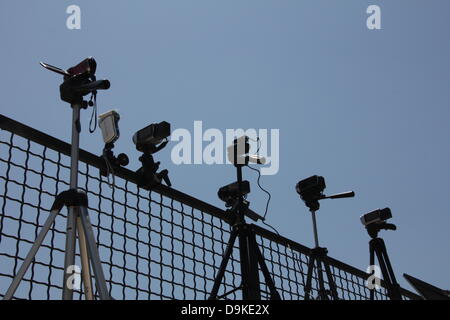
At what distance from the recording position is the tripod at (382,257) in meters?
5.27

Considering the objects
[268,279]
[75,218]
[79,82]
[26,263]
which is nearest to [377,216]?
[268,279]

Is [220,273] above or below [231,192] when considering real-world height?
below

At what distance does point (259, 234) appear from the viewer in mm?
5281

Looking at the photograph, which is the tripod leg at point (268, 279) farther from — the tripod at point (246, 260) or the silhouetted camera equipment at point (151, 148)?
the silhouetted camera equipment at point (151, 148)

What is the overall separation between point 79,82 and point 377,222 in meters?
3.17

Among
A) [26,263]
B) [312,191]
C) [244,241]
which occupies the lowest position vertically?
[26,263]

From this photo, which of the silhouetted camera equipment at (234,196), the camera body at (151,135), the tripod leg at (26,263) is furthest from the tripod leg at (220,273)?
the tripod leg at (26,263)

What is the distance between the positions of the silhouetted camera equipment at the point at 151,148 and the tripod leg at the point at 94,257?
1.21 m

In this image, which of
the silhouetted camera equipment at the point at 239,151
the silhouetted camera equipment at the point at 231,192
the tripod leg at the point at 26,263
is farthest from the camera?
the silhouetted camera equipment at the point at 231,192

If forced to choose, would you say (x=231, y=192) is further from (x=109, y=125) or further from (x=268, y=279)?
(x=109, y=125)

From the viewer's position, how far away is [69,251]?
107 inches

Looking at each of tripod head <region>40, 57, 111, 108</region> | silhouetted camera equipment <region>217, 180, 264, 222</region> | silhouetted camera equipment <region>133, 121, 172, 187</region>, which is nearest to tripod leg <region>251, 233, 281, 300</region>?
silhouetted camera equipment <region>217, 180, 264, 222</region>
